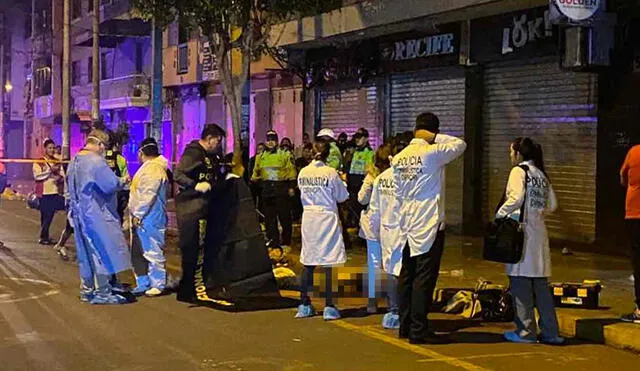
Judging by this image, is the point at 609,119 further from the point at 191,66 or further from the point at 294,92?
the point at 191,66

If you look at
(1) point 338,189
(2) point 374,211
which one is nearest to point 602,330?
(2) point 374,211

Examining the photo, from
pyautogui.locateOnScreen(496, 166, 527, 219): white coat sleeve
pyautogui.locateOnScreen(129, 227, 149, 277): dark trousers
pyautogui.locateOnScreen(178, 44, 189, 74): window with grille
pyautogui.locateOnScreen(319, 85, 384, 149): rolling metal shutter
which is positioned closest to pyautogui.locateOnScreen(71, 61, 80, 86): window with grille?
pyautogui.locateOnScreen(178, 44, 189, 74): window with grille

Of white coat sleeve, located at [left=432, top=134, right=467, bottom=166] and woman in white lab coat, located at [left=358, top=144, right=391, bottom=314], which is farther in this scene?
woman in white lab coat, located at [left=358, top=144, right=391, bottom=314]

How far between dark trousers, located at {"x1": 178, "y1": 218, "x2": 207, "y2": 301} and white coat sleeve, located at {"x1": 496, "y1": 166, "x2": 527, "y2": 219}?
348 cm

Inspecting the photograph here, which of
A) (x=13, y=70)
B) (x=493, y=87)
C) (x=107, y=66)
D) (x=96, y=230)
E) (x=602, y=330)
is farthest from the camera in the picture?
(x=13, y=70)

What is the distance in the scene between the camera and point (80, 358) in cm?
783

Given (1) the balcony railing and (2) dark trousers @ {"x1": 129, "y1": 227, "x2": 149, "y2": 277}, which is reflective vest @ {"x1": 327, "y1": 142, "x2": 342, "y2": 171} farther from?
(1) the balcony railing

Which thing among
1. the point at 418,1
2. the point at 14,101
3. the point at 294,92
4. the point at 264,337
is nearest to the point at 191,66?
the point at 294,92

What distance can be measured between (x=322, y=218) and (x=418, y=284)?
1.57 meters

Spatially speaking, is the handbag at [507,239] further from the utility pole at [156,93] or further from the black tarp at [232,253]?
the utility pole at [156,93]

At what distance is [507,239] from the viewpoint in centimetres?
840

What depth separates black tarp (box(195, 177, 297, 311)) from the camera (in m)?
10.6

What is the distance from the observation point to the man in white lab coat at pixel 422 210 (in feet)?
27.3

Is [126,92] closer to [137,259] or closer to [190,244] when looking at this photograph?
[137,259]
